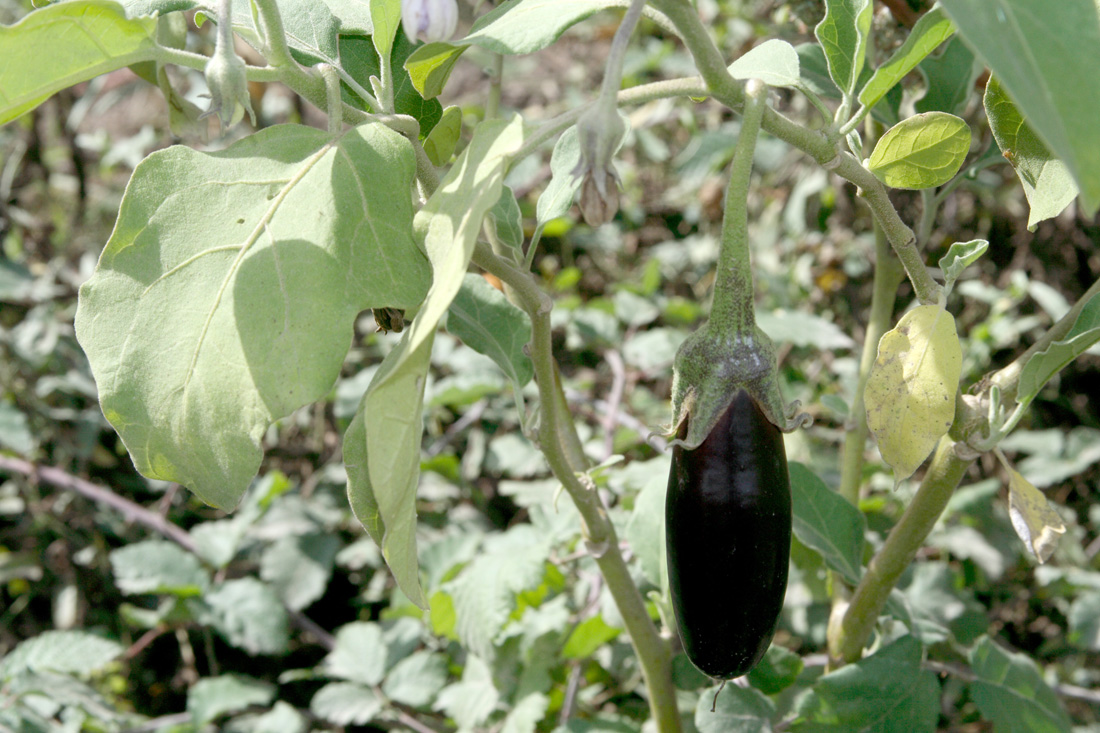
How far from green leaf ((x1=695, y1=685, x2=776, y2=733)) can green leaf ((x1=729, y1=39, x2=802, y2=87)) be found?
1.69 feet

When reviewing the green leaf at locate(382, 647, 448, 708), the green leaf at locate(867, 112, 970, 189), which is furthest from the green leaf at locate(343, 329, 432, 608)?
the green leaf at locate(382, 647, 448, 708)

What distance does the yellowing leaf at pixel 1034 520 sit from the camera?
605 millimetres

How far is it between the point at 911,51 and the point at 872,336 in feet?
1.36

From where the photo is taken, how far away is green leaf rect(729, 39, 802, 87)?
0.54 m

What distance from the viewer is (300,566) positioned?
59.6 inches

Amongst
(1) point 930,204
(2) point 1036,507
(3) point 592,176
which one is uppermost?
(3) point 592,176

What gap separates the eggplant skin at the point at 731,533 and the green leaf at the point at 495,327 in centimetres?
21

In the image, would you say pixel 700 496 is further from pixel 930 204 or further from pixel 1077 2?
pixel 930 204

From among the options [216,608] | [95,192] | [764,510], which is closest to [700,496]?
[764,510]

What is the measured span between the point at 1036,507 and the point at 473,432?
3.91 feet

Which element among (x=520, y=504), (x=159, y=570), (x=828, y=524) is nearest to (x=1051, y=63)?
(x=828, y=524)

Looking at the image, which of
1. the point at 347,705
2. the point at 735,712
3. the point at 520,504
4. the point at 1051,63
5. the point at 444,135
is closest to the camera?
the point at 1051,63

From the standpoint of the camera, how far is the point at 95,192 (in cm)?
274

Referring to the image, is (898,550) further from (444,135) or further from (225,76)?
(225,76)
